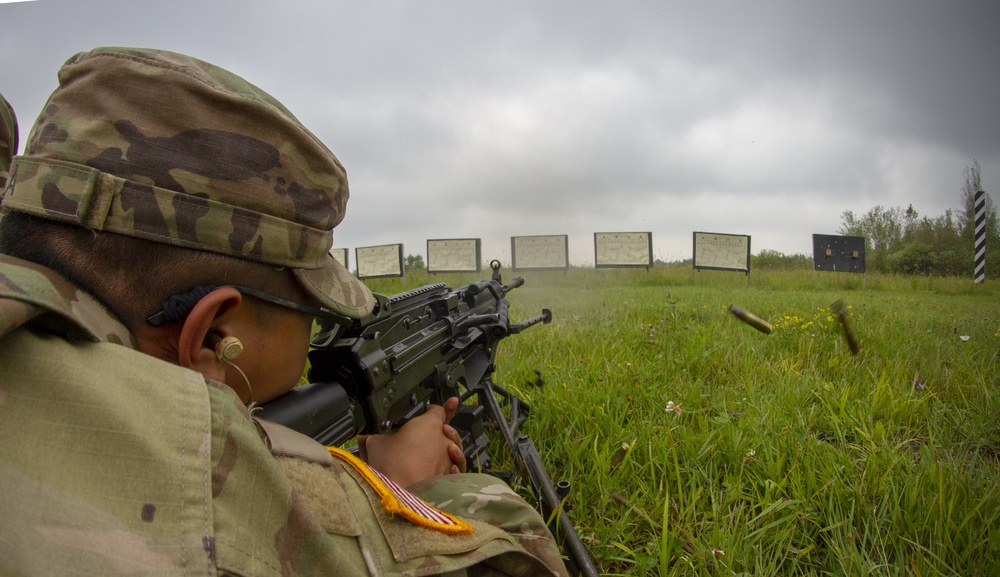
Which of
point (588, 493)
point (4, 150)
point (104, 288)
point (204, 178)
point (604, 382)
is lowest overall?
point (588, 493)

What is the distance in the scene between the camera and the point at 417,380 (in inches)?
81.6

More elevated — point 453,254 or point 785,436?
point 453,254

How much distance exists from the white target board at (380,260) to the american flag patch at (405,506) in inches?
474

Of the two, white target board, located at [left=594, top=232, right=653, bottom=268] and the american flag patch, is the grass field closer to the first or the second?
the american flag patch

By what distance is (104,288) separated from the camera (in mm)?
1040

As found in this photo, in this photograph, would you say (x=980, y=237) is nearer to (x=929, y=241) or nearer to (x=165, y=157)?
(x=929, y=241)

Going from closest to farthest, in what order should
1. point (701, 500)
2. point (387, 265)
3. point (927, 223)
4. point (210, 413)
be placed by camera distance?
1. point (210, 413)
2. point (701, 500)
3. point (927, 223)
4. point (387, 265)

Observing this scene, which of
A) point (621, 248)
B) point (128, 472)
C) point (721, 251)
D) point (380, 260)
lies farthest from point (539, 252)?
point (128, 472)

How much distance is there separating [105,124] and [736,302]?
521 centimetres

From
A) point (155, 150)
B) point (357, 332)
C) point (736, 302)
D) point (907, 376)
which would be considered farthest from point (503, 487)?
point (736, 302)

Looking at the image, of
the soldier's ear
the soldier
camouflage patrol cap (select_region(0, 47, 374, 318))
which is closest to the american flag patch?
the soldier

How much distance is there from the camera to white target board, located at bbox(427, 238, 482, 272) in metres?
13.2

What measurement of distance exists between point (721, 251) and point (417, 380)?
9462 millimetres

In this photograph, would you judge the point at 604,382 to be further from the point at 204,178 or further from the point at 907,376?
the point at 204,178
